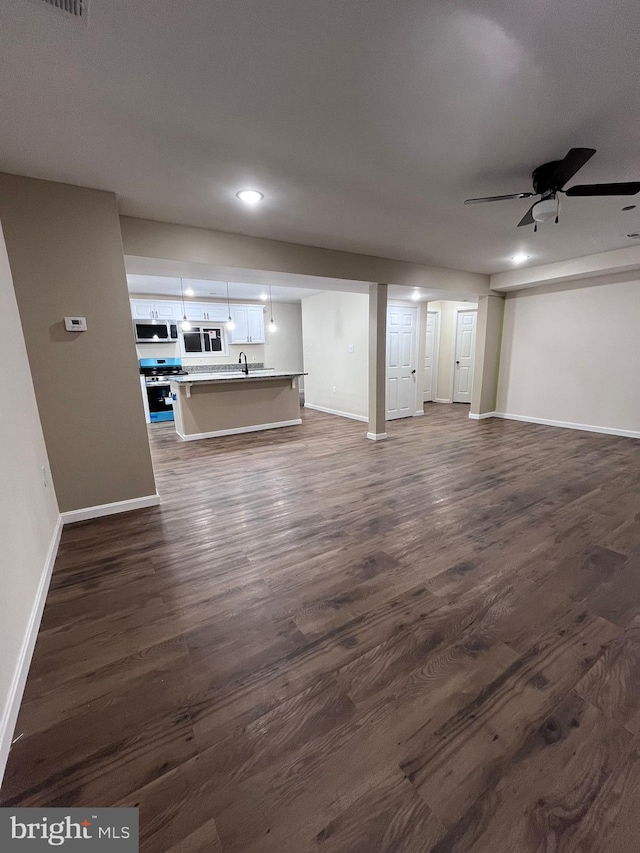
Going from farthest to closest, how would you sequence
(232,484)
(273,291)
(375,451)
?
(273,291) → (375,451) → (232,484)

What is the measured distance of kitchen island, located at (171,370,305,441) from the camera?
5.26m

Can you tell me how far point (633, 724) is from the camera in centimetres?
125

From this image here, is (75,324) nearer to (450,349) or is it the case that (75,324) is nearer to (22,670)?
(22,670)

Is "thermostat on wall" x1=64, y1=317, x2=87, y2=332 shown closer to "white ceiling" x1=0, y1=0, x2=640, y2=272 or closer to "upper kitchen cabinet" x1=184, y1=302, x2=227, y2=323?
"white ceiling" x1=0, y1=0, x2=640, y2=272

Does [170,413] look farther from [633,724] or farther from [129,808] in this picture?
[633,724]

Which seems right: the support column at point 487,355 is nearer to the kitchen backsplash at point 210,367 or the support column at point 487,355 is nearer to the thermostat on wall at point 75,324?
the kitchen backsplash at point 210,367

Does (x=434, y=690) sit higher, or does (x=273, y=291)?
(x=273, y=291)

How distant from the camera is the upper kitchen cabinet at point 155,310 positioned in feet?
21.8

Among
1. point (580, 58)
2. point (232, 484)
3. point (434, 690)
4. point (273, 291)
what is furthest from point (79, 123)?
point (273, 291)

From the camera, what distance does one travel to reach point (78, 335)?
2.63 m

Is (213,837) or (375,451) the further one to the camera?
(375,451)

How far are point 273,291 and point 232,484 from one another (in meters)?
4.70

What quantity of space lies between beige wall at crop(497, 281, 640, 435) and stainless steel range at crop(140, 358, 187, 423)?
6710 millimetres

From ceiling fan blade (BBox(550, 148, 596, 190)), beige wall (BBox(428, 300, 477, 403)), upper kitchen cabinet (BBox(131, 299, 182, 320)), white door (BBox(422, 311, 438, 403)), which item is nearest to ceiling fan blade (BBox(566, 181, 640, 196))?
ceiling fan blade (BBox(550, 148, 596, 190))
